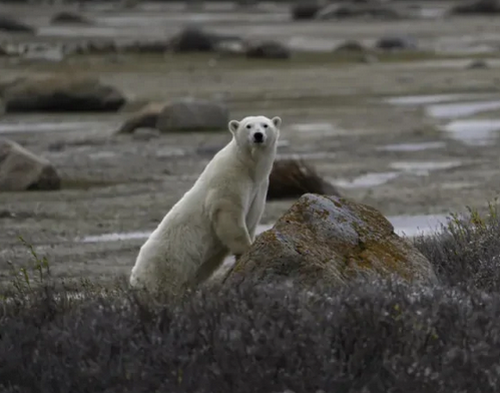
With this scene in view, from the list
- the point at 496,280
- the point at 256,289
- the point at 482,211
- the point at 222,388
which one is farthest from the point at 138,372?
the point at 482,211

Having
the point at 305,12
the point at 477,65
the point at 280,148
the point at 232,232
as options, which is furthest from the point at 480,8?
the point at 232,232

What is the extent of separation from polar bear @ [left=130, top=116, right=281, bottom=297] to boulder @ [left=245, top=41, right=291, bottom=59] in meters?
29.1

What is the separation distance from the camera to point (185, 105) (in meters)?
22.7

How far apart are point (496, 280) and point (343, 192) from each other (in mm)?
7584

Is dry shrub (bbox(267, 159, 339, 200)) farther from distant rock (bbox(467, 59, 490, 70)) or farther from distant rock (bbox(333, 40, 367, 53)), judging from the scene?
distant rock (bbox(333, 40, 367, 53))

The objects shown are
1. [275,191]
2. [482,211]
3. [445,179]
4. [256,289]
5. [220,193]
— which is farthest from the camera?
[445,179]

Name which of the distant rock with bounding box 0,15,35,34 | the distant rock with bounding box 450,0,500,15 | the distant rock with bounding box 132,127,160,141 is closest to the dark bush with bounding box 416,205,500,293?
the distant rock with bounding box 132,127,160,141

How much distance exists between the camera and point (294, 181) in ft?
50.6

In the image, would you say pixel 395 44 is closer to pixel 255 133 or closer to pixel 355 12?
pixel 355 12

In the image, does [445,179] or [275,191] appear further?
[445,179]

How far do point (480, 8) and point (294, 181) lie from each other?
55.6 metres

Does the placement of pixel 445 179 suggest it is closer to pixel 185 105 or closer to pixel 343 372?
pixel 185 105

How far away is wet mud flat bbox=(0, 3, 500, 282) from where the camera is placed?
14.2 meters

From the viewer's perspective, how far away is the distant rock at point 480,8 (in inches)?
2702
